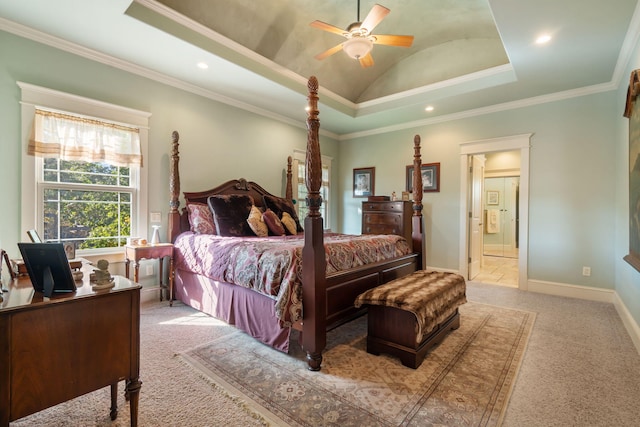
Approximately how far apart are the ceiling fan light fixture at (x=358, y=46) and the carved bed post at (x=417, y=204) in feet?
3.80

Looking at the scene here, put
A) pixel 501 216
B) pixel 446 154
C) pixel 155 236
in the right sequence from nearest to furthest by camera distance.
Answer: pixel 155 236, pixel 446 154, pixel 501 216

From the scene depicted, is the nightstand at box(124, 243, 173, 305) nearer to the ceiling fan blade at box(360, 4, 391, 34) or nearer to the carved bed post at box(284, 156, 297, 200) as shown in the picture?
the carved bed post at box(284, 156, 297, 200)

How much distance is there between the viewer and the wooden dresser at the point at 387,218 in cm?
495

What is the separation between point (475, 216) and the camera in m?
5.20

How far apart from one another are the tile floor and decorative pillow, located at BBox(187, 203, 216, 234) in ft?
14.0

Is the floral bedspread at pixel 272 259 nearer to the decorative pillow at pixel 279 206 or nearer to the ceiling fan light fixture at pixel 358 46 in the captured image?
the decorative pillow at pixel 279 206

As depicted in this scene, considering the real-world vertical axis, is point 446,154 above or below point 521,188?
above

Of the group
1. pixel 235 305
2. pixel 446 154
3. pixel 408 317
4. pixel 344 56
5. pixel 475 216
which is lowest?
pixel 235 305

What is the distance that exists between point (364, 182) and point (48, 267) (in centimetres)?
531

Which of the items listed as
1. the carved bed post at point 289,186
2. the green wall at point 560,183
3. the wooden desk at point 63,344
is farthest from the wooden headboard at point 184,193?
the green wall at point 560,183

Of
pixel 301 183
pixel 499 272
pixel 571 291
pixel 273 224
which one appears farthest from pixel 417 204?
pixel 499 272

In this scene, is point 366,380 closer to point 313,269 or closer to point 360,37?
point 313,269

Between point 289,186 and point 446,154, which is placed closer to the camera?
point 446,154

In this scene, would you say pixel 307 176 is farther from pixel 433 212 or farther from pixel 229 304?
pixel 433 212
